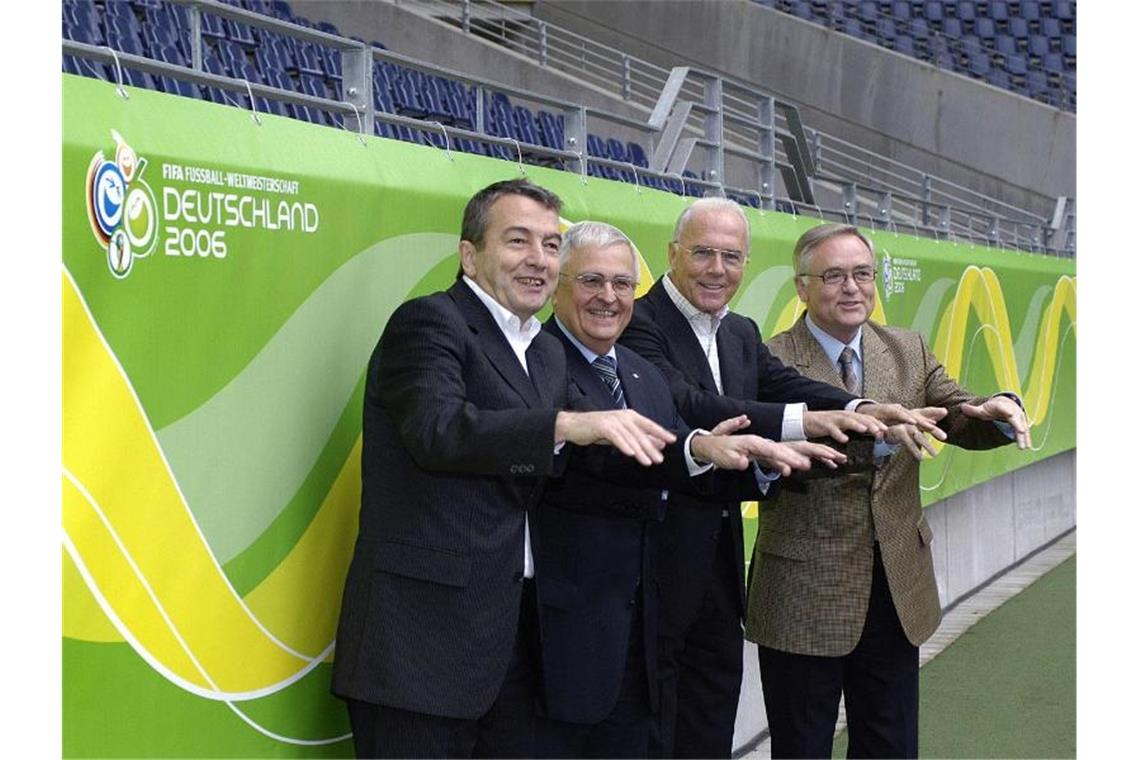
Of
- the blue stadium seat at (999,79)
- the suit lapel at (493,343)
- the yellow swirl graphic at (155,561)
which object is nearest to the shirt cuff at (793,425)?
the suit lapel at (493,343)

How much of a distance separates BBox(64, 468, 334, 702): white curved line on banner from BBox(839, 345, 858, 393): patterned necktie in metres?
1.54

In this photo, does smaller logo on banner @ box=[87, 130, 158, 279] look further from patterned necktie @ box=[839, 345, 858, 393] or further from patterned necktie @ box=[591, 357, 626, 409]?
patterned necktie @ box=[839, 345, 858, 393]

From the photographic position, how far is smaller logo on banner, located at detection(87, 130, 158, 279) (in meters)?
2.57

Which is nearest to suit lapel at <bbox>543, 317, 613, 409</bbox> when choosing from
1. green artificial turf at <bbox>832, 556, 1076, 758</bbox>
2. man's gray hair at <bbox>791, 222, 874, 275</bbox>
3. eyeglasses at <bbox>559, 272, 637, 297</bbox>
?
eyeglasses at <bbox>559, 272, 637, 297</bbox>

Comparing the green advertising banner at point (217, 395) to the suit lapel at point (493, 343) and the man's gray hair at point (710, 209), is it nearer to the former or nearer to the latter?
the suit lapel at point (493, 343)

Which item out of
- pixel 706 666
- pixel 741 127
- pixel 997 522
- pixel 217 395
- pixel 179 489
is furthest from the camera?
pixel 741 127

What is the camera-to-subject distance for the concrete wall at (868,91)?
18906 mm

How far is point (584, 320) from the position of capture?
337 centimetres

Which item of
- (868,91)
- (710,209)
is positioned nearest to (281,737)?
(710,209)

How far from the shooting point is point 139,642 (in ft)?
8.95

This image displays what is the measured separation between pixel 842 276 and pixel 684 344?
41 cm

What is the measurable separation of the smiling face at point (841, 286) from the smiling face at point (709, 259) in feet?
0.64

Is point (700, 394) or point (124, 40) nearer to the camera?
point (700, 394)

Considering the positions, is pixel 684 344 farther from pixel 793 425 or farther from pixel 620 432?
pixel 620 432
